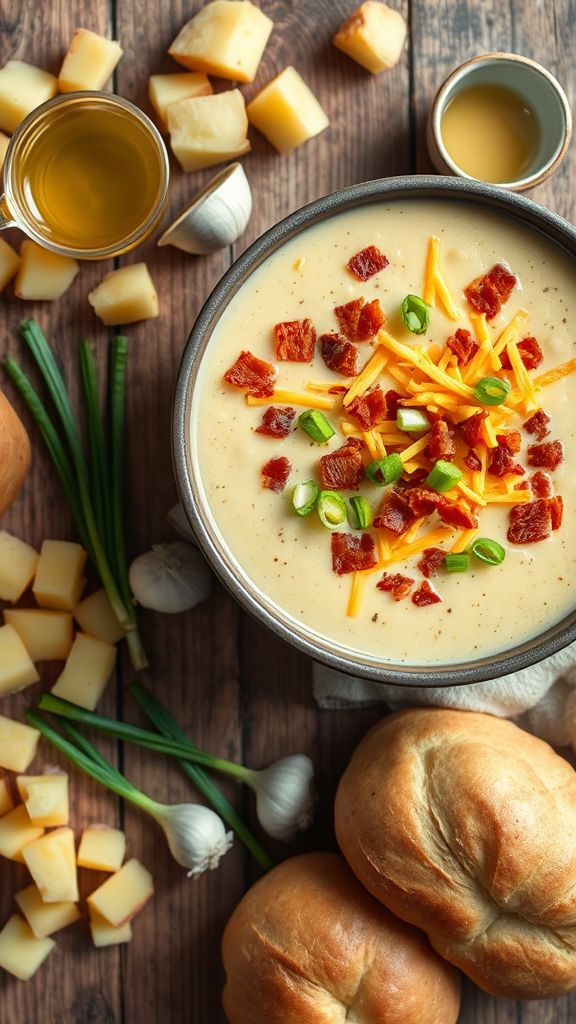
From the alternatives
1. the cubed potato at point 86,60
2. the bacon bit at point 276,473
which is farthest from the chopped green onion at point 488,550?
the cubed potato at point 86,60

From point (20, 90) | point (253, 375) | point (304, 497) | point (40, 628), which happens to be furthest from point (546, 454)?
point (20, 90)

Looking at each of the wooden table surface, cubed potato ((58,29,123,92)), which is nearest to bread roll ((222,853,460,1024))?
the wooden table surface

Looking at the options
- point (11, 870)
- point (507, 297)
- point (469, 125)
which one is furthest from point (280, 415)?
point (11, 870)

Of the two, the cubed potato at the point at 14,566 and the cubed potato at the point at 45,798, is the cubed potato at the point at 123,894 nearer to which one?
the cubed potato at the point at 45,798

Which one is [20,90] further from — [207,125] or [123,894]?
[123,894]

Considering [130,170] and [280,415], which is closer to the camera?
[280,415]

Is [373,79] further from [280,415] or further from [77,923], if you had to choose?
[77,923]

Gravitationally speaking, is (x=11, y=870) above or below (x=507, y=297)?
below

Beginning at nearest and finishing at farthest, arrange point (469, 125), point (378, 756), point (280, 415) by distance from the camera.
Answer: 1. point (280, 415)
2. point (378, 756)
3. point (469, 125)
